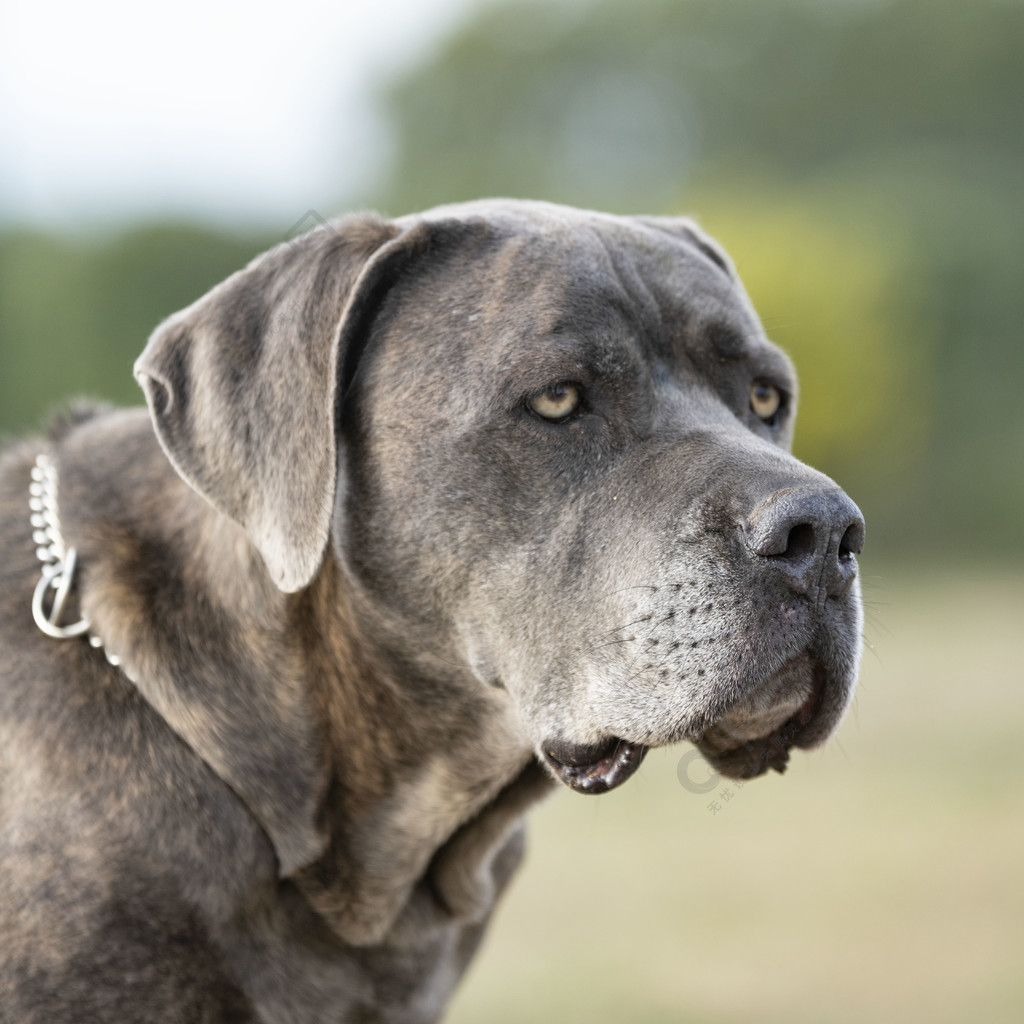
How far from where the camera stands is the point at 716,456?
106 inches

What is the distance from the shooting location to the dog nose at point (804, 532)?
2.47 m

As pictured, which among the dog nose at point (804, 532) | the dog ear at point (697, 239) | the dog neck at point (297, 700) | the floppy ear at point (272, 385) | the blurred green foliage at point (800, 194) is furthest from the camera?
the blurred green foliage at point (800, 194)

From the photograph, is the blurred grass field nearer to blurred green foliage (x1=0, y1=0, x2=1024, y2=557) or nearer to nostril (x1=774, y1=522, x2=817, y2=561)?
nostril (x1=774, y1=522, x2=817, y2=561)

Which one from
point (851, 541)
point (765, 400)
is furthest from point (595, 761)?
point (765, 400)

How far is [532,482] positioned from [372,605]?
1.47 ft

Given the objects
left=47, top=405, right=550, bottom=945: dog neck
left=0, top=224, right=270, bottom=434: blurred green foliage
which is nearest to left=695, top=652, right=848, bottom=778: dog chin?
left=47, top=405, right=550, bottom=945: dog neck

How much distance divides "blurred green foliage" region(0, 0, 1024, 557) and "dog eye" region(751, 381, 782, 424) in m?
9.89

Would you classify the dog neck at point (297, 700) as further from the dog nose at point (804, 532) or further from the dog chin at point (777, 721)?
the dog nose at point (804, 532)

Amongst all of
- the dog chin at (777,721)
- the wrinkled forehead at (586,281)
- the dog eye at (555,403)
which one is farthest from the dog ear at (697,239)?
the dog chin at (777,721)

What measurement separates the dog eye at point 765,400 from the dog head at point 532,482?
22 cm

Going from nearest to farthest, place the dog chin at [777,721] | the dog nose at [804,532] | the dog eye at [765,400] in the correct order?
the dog nose at [804,532], the dog chin at [777,721], the dog eye at [765,400]

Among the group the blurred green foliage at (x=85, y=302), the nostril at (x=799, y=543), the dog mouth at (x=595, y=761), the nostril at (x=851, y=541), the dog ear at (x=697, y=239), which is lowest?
the blurred green foliage at (x=85, y=302)

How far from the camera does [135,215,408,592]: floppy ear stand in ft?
8.91

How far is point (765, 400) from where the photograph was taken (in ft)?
10.7
